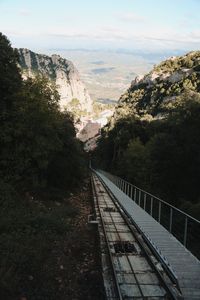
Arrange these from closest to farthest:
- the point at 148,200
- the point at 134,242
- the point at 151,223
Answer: the point at 134,242 < the point at 151,223 < the point at 148,200

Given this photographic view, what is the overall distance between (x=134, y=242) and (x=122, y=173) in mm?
69885

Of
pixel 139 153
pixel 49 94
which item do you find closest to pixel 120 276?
pixel 49 94

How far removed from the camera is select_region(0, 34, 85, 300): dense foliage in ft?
40.8

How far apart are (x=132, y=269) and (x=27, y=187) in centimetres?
1505

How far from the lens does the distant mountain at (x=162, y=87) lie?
11881 cm

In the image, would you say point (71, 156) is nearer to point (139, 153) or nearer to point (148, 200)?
point (148, 200)

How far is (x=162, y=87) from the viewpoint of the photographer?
13900cm

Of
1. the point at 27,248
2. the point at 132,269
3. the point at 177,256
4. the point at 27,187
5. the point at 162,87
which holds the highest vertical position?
the point at 162,87

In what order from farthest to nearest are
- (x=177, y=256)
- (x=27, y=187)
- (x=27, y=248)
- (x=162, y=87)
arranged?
(x=162, y=87)
(x=27, y=187)
(x=27, y=248)
(x=177, y=256)

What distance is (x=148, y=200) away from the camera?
2542cm

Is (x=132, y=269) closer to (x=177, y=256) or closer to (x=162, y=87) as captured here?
(x=177, y=256)

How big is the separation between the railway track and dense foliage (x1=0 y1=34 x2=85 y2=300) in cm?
169

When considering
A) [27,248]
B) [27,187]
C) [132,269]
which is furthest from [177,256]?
[27,187]

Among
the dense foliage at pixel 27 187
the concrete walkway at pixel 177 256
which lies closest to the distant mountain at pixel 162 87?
the dense foliage at pixel 27 187
